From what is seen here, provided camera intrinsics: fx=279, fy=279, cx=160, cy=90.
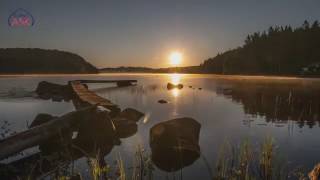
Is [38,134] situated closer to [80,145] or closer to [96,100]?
[80,145]

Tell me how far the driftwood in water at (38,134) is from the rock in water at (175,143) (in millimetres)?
3605

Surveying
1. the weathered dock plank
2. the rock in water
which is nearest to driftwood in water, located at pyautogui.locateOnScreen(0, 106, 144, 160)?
the weathered dock plank

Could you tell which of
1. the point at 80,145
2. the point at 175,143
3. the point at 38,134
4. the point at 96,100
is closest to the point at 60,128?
the point at 38,134

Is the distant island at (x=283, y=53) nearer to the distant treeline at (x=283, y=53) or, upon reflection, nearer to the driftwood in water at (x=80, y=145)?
the distant treeline at (x=283, y=53)

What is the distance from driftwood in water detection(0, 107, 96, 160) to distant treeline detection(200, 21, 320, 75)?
11555 cm

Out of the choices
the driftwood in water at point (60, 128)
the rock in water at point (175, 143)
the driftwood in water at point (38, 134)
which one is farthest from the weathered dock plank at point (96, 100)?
the rock in water at point (175, 143)

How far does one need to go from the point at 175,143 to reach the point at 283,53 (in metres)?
125

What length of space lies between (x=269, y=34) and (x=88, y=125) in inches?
6125

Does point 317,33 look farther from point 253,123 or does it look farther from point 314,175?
point 314,175

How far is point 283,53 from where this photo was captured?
123 m

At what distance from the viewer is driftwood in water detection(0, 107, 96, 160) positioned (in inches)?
348

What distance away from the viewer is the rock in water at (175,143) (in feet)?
36.7

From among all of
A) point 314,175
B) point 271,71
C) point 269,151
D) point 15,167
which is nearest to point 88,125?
point 15,167

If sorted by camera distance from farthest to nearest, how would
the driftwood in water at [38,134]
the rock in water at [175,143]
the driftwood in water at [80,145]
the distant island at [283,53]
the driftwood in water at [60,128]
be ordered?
the distant island at [283,53] → the rock in water at [175,143] → the driftwood in water at [80,145] → the driftwood in water at [60,128] → the driftwood in water at [38,134]
